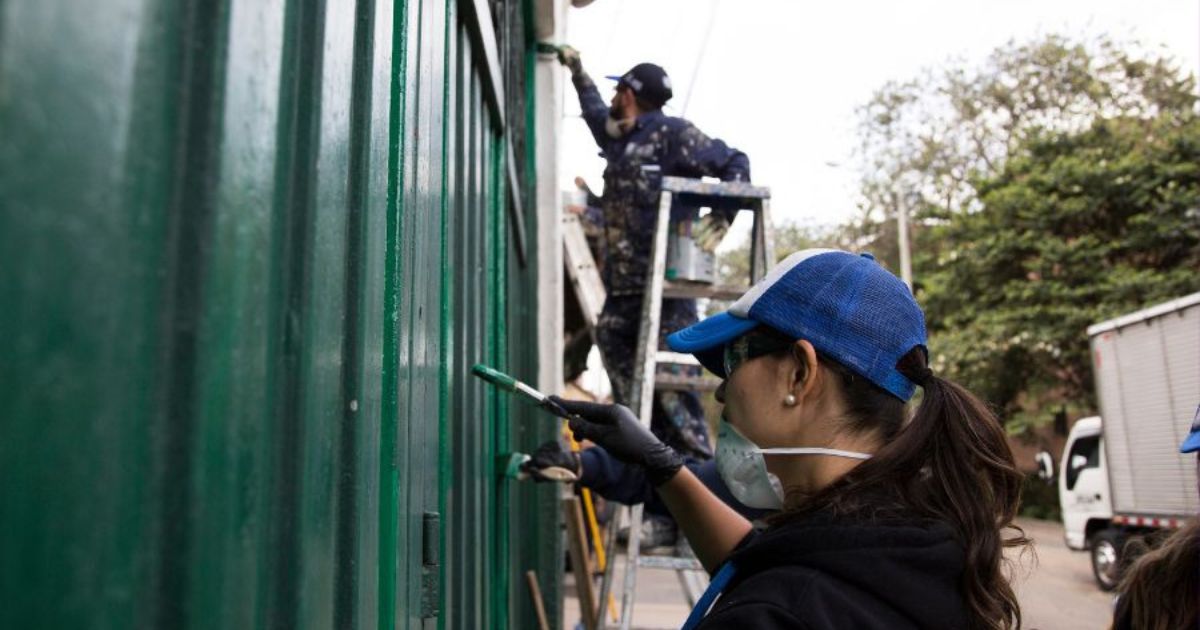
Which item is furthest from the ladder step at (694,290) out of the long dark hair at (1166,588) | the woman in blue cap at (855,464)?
the woman in blue cap at (855,464)

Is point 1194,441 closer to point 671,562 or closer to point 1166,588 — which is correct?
point 1166,588

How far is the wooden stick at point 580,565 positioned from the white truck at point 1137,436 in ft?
23.5

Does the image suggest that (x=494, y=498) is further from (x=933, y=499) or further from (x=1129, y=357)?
(x=1129, y=357)

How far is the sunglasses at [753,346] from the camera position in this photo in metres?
1.67

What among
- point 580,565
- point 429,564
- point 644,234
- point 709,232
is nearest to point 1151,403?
point 709,232

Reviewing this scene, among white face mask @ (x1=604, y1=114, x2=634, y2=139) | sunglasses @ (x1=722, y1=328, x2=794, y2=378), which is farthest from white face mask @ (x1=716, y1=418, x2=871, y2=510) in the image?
white face mask @ (x1=604, y1=114, x2=634, y2=139)

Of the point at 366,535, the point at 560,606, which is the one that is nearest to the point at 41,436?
the point at 366,535

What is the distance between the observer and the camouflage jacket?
4.79 m

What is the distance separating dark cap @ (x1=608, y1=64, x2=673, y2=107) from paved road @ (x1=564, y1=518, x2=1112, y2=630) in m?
3.76

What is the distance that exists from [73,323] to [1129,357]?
1285cm

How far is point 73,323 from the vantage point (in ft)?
1.67

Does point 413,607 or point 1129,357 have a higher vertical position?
point 1129,357

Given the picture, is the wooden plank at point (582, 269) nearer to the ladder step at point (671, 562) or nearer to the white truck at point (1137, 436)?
the ladder step at point (671, 562)

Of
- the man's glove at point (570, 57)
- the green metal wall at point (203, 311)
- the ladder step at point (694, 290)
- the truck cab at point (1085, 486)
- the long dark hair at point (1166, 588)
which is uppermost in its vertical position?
the man's glove at point (570, 57)
